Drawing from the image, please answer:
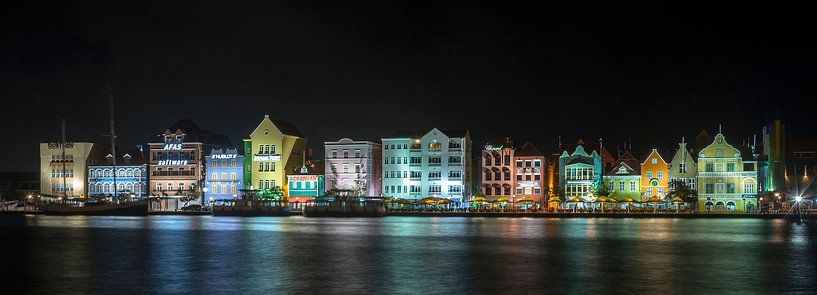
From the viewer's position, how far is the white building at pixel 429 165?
11381 cm

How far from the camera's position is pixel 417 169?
115 m

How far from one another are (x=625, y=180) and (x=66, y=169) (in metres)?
83.3

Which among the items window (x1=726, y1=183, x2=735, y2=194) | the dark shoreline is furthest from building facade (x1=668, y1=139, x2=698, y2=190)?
the dark shoreline

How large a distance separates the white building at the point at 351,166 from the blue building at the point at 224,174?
14.4 m

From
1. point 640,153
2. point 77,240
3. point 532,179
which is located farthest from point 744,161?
point 77,240

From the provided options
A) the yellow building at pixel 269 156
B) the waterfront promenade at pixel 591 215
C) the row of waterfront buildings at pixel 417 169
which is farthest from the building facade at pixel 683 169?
the yellow building at pixel 269 156

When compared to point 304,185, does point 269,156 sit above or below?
above

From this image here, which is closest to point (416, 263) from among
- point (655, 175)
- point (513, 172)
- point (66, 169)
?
point (513, 172)

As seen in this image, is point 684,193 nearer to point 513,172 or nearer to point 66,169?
point 513,172

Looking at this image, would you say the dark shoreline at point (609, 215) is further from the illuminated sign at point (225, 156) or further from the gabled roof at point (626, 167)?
the illuminated sign at point (225, 156)

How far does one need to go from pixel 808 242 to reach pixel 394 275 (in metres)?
31.6

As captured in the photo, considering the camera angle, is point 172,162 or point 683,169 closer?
point 683,169

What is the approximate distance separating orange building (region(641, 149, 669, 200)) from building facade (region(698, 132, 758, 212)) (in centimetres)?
419

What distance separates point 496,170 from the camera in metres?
113
